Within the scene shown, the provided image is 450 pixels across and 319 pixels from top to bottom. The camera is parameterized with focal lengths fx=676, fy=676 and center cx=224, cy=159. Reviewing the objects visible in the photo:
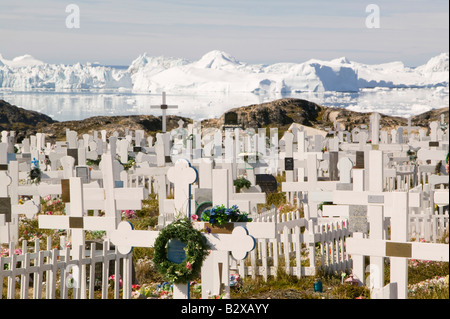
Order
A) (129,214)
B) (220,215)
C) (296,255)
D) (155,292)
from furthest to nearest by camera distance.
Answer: (129,214) < (296,255) < (155,292) < (220,215)

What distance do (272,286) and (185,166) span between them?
3.56 m

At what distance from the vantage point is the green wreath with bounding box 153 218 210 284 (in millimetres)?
7918

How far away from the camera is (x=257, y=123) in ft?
169

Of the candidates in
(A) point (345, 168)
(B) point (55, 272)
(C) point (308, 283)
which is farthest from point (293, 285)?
(B) point (55, 272)

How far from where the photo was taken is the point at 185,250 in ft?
26.1

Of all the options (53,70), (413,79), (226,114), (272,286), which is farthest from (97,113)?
A: (53,70)

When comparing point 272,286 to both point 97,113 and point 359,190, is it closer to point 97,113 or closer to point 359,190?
point 359,190

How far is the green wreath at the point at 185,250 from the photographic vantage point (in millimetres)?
7918

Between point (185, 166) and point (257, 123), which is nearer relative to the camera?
point (185, 166)

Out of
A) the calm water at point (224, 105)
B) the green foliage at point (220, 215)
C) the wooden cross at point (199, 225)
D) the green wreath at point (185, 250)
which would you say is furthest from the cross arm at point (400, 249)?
the calm water at point (224, 105)

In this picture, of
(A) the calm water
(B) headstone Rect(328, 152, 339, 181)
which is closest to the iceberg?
(A) the calm water

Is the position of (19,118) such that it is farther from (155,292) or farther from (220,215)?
(220,215)

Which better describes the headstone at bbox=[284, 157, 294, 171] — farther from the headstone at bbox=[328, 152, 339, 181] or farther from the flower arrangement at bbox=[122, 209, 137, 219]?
the flower arrangement at bbox=[122, 209, 137, 219]
